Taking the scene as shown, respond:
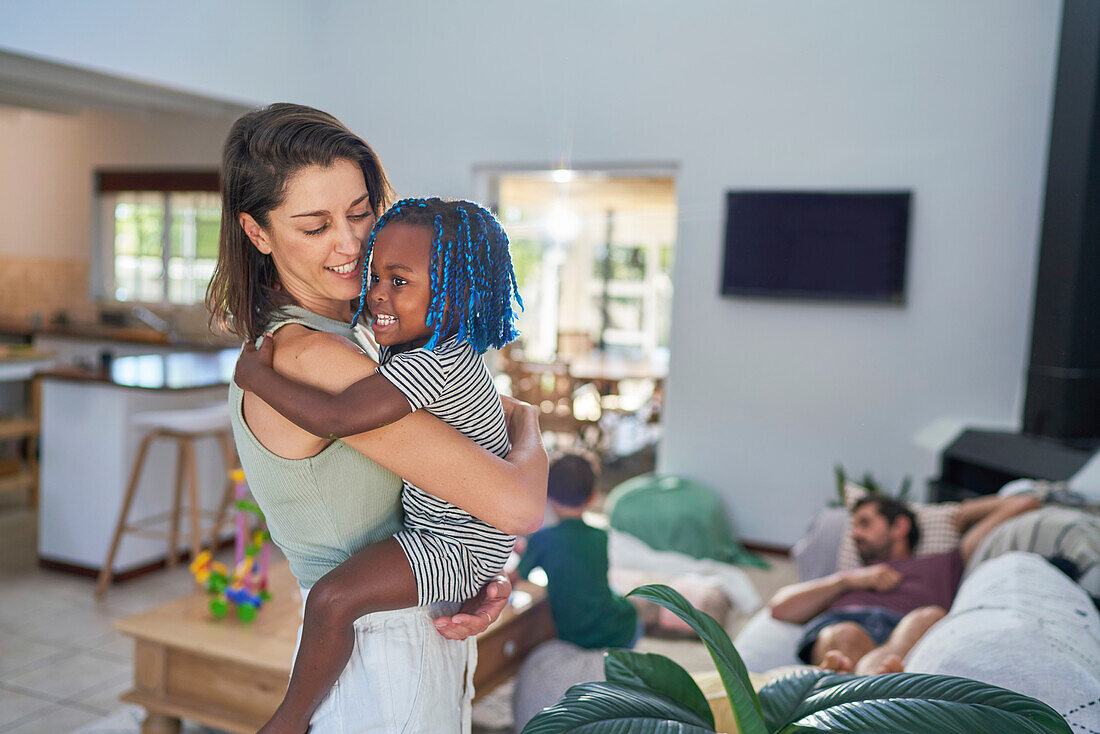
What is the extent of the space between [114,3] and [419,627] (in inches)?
174

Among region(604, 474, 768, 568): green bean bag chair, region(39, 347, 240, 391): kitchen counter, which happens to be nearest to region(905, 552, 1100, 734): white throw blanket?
region(604, 474, 768, 568): green bean bag chair

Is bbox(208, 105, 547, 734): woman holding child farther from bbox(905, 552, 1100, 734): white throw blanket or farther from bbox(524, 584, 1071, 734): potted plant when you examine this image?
bbox(905, 552, 1100, 734): white throw blanket

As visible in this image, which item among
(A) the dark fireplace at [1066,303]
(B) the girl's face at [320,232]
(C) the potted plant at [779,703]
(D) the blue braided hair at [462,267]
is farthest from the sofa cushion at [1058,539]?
(B) the girl's face at [320,232]

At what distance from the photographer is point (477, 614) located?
104cm

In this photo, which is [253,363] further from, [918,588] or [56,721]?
[56,721]

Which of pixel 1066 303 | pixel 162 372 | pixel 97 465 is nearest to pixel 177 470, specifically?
pixel 97 465

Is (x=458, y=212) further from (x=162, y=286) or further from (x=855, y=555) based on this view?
(x=162, y=286)

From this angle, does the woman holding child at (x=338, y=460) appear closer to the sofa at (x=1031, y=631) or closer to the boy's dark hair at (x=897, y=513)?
the sofa at (x=1031, y=631)

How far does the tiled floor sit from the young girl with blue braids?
205 cm

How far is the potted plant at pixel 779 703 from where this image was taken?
92cm

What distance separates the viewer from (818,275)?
4898mm

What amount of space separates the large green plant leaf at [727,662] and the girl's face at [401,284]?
16.0 inches

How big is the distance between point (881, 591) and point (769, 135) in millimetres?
2998

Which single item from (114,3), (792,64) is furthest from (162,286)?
(792,64)
